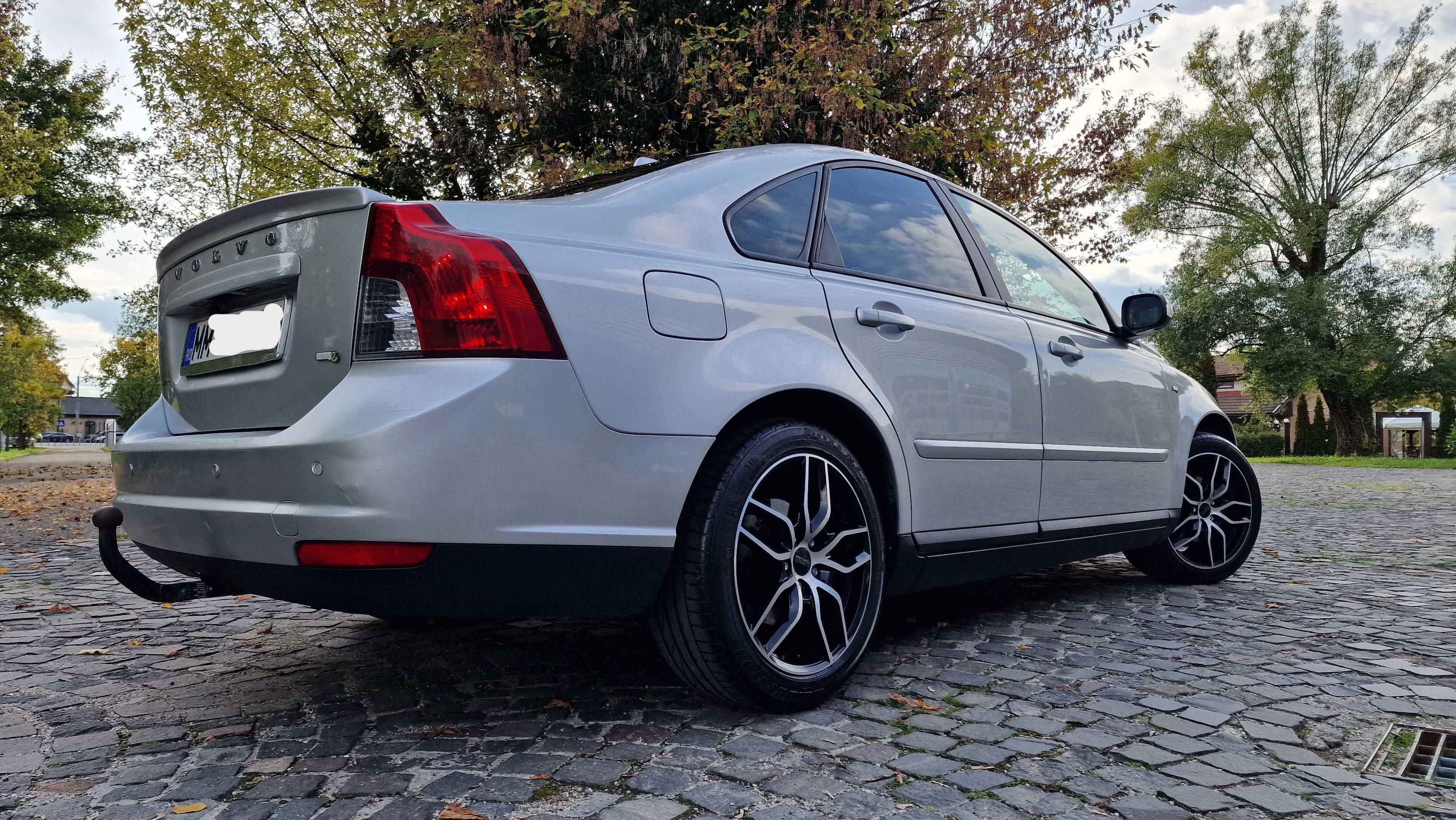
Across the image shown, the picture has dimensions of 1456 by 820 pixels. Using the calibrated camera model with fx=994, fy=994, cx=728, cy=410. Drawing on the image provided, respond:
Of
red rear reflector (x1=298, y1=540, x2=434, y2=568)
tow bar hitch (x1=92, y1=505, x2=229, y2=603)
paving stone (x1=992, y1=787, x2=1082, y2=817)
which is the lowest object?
paving stone (x1=992, y1=787, x2=1082, y2=817)

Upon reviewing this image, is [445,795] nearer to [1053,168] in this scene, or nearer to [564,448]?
[564,448]

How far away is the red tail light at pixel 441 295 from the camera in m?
2.22

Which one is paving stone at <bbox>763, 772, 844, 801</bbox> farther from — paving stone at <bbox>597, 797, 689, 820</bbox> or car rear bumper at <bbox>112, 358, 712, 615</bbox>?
car rear bumper at <bbox>112, 358, 712, 615</bbox>

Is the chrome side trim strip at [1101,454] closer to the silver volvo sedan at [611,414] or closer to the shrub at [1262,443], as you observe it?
the silver volvo sedan at [611,414]

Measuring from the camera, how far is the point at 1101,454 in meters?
4.02

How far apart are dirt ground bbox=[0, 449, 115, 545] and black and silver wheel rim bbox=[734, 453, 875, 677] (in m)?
7.54

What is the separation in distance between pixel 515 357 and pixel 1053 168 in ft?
36.0

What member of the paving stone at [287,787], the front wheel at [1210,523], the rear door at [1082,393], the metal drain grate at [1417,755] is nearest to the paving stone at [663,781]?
the paving stone at [287,787]

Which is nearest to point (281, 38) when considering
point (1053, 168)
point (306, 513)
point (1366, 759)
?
point (1053, 168)

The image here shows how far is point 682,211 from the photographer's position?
276 cm

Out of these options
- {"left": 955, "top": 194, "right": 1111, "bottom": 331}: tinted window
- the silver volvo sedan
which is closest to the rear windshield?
the silver volvo sedan

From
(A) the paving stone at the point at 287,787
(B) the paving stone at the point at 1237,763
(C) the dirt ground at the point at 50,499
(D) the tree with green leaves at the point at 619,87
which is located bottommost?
(C) the dirt ground at the point at 50,499

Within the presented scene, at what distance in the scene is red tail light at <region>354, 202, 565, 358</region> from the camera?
2.22 meters

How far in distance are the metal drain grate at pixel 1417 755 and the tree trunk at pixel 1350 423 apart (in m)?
37.6
